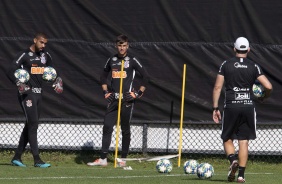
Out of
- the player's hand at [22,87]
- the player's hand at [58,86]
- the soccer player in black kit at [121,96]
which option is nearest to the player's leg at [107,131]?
the soccer player in black kit at [121,96]

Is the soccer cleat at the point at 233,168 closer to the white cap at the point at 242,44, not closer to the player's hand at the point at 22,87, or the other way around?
the white cap at the point at 242,44

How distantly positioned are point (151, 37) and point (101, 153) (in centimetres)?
224

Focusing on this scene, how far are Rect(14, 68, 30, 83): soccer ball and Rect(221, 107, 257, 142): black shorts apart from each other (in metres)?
3.47

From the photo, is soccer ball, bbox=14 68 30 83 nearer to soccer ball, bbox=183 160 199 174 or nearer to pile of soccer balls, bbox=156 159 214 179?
pile of soccer balls, bbox=156 159 214 179

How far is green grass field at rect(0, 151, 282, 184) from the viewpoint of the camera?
439 inches

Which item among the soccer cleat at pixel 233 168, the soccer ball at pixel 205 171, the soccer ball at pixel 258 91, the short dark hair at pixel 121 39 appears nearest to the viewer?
the soccer cleat at pixel 233 168

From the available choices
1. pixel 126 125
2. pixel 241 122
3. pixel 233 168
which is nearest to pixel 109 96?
pixel 126 125

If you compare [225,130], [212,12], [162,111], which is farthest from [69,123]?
[225,130]

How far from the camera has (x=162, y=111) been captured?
14.8 metres

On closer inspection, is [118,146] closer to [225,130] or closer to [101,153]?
[101,153]

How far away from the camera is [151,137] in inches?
591

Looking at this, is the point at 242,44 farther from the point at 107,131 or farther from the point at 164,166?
the point at 107,131

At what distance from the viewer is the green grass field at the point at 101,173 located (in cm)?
1115

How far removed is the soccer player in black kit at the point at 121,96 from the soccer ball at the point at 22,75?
5.11ft
